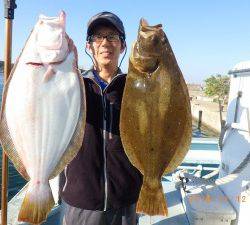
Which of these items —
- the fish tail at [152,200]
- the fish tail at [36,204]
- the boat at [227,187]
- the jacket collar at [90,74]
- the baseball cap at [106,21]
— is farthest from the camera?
the boat at [227,187]

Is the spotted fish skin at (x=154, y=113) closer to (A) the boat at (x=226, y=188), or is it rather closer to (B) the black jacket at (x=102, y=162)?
(B) the black jacket at (x=102, y=162)

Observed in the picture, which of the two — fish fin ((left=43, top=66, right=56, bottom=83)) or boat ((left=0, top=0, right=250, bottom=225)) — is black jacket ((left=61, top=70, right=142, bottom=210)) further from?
boat ((left=0, top=0, right=250, bottom=225))

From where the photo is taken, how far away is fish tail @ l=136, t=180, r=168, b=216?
99.3 inches

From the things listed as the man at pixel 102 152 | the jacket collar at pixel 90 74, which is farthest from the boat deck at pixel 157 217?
the jacket collar at pixel 90 74

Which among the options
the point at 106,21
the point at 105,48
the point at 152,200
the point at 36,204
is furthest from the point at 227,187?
the point at 36,204

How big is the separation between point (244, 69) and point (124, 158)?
2875 millimetres

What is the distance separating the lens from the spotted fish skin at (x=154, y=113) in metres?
2.34

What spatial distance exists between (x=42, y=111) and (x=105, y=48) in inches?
34.9

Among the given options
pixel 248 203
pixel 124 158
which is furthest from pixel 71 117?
pixel 248 203

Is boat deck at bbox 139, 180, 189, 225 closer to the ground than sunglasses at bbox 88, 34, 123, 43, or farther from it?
closer to the ground

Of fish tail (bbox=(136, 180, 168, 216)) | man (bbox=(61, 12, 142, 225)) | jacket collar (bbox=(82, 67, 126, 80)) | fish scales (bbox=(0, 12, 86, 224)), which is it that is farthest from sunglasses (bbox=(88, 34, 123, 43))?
fish tail (bbox=(136, 180, 168, 216))

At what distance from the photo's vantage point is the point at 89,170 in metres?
3.08

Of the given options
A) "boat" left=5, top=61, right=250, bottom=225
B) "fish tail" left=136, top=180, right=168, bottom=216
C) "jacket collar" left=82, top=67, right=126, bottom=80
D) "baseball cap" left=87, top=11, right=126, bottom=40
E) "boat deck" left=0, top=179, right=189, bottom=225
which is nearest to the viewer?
"fish tail" left=136, top=180, right=168, bottom=216

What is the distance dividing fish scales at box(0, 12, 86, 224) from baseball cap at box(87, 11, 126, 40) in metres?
0.64
